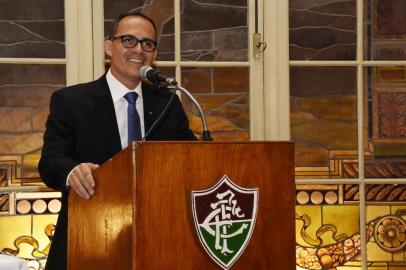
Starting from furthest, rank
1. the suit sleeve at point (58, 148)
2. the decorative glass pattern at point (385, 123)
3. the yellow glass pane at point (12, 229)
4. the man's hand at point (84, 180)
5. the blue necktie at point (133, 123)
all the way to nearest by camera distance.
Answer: the decorative glass pattern at point (385, 123), the yellow glass pane at point (12, 229), the blue necktie at point (133, 123), the suit sleeve at point (58, 148), the man's hand at point (84, 180)

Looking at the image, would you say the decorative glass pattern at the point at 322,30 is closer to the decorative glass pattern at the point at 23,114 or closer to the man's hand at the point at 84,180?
the decorative glass pattern at the point at 23,114

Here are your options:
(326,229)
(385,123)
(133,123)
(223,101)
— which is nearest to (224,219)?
(133,123)

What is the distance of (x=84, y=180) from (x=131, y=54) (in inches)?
23.7

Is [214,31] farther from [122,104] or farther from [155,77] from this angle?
[155,77]

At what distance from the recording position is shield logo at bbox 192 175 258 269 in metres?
1.58

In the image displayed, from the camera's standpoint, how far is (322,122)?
3459 mm

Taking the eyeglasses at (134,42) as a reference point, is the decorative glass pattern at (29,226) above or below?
below

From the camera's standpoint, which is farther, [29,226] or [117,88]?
[29,226]

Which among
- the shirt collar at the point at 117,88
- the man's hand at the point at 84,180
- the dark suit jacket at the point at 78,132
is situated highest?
the shirt collar at the point at 117,88

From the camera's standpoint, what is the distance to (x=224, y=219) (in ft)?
5.27

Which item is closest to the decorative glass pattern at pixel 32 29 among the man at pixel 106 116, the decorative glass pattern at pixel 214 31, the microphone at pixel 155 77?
the decorative glass pattern at pixel 214 31

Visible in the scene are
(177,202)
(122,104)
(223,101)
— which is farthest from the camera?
(223,101)

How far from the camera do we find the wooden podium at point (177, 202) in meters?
1.54

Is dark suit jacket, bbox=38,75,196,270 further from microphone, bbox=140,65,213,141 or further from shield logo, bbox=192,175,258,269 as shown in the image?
shield logo, bbox=192,175,258,269
